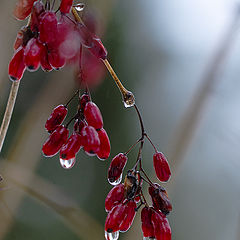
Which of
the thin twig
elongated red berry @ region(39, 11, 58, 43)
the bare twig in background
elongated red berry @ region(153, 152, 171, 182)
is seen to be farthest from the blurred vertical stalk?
elongated red berry @ region(39, 11, 58, 43)

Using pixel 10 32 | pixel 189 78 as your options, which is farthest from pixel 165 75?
pixel 10 32

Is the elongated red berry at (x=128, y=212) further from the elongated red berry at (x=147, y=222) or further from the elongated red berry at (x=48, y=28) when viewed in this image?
the elongated red berry at (x=48, y=28)

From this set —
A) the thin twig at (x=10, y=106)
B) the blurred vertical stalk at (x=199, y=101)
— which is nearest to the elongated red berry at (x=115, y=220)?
the thin twig at (x=10, y=106)

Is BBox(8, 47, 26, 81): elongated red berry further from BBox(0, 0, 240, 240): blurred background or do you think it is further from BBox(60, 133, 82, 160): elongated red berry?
BBox(0, 0, 240, 240): blurred background

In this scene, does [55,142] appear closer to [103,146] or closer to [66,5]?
[103,146]

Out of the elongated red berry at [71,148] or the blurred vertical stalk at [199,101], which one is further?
the blurred vertical stalk at [199,101]

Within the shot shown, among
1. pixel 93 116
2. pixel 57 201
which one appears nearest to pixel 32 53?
pixel 93 116
